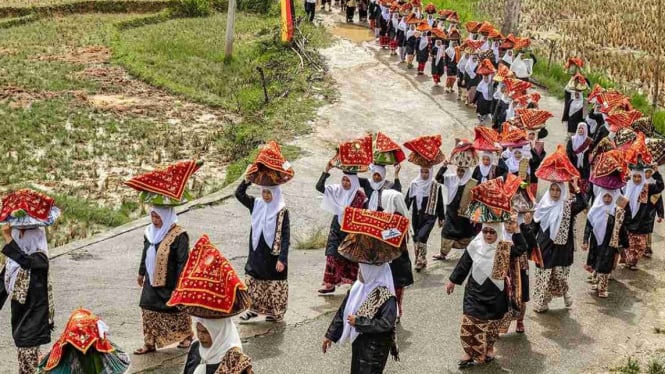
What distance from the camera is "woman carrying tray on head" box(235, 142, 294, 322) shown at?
30.9 ft

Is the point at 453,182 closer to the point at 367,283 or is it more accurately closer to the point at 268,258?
the point at 268,258

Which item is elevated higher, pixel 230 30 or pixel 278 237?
pixel 278 237

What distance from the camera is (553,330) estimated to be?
32.8 ft

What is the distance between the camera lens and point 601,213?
428 inches

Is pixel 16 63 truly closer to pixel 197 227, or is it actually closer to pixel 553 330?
pixel 197 227

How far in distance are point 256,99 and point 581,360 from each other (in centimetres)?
1407

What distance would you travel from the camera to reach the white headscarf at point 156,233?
8.80m

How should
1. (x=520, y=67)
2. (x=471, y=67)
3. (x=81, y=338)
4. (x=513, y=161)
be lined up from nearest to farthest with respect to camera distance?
(x=81, y=338) < (x=513, y=161) < (x=471, y=67) < (x=520, y=67)

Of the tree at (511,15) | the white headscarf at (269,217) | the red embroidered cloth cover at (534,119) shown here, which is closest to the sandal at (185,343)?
the white headscarf at (269,217)

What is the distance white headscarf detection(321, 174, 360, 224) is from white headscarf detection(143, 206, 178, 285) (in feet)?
7.31

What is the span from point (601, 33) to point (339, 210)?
21921 millimetres

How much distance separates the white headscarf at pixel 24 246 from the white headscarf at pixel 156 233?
1029mm

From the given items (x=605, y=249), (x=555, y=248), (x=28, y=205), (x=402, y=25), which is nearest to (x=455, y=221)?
(x=555, y=248)

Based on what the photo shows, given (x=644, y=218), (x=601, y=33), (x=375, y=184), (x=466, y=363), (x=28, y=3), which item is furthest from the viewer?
(x=28, y=3)
